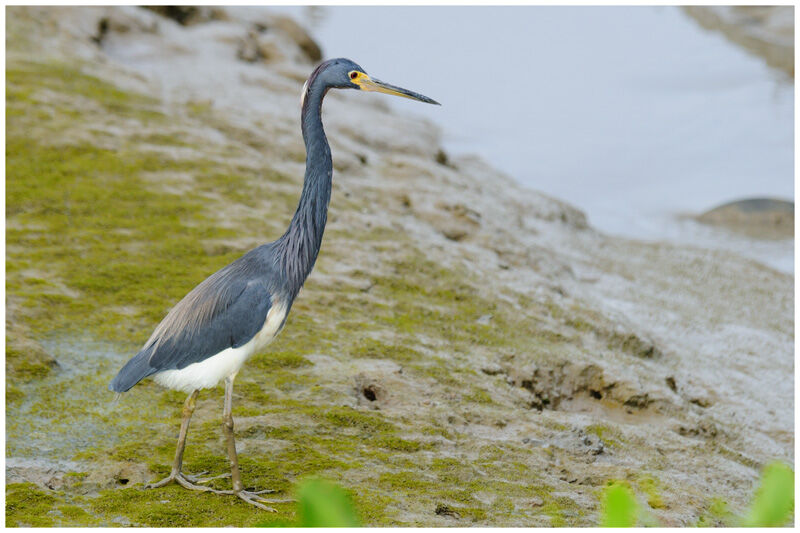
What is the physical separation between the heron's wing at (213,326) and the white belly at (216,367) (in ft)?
0.13

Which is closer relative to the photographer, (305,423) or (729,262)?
(305,423)

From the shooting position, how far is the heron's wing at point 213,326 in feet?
16.9

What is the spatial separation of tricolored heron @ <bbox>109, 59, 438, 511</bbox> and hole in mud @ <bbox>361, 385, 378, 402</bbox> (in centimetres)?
157

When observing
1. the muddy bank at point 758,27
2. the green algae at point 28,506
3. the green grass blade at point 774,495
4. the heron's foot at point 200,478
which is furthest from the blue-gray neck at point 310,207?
the muddy bank at point 758,27

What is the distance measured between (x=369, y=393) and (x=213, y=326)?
77.2 inches

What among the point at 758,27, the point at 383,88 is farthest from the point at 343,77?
the point at 758,27

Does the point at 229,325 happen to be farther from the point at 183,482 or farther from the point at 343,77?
the point at 343,77

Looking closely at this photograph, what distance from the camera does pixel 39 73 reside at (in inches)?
486

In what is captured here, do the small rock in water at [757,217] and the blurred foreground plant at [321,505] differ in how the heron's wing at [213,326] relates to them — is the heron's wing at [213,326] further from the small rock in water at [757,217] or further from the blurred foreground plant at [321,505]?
the small rock in water at [757,217]

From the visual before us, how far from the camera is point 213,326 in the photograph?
517 centimetres

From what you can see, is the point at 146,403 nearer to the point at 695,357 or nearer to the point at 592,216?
the point at 695,357

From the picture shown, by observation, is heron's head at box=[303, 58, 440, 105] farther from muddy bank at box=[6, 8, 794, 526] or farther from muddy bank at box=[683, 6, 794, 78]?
A: muddy bank at box=[683, 6, 794, 78]

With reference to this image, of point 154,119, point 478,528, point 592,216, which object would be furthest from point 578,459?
point 592,216

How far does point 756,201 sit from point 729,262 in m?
6.30
